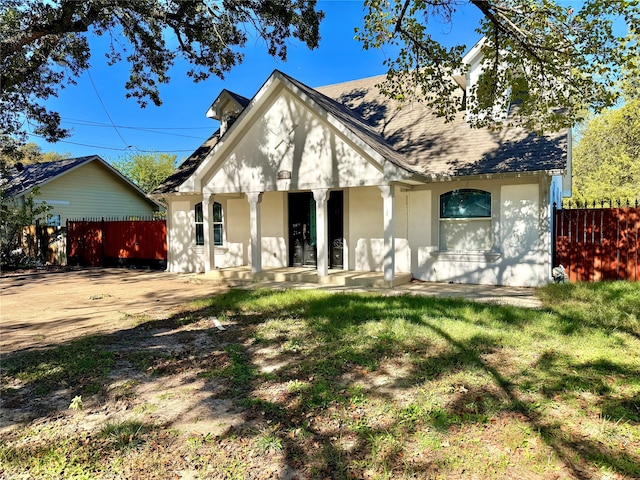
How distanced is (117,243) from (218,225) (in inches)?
223

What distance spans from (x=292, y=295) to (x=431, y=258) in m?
4.34

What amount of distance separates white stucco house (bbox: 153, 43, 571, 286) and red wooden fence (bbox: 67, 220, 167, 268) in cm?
300

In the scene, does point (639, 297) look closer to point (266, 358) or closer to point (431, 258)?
point (431, 258)

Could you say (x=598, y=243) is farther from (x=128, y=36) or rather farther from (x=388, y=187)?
(x=128, y=36)

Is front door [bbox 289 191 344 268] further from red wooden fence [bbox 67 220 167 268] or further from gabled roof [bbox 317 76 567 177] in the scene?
red wooden fence [bbox 67 220 167 268]

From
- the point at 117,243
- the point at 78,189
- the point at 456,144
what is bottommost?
the point at 117,243

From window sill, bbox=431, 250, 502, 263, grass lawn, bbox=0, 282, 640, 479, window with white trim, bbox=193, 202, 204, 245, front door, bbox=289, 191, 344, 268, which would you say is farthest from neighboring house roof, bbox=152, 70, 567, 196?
grass lawn, bbox=0, 282, 640, 479

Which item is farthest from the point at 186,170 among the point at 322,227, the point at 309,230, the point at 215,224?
the point at 322,227

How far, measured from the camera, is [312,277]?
11234 mm

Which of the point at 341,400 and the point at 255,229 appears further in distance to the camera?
the point at 255,229

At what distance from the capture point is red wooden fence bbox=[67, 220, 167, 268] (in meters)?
16.2

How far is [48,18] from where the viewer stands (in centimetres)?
941

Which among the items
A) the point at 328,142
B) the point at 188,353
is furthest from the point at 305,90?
the point at 188,353

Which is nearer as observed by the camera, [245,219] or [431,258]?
[431,258]
